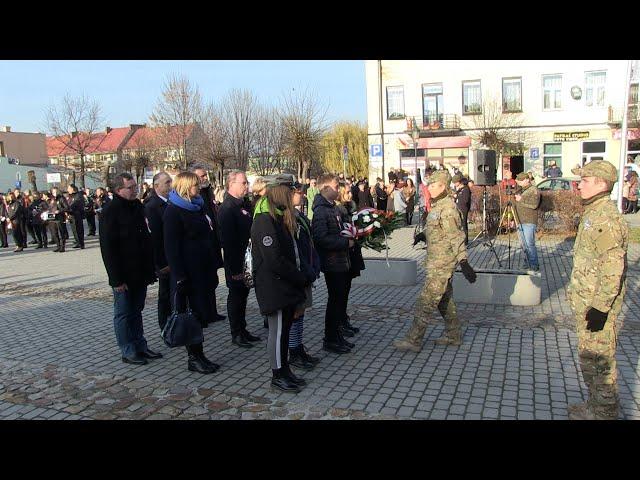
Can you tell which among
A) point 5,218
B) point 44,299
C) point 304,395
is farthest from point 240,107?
point 304,395

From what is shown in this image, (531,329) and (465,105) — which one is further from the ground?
(465,105)

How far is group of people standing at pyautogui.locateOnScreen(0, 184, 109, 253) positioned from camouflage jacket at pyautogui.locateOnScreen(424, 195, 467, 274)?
1300cm

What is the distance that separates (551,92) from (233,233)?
106 feet

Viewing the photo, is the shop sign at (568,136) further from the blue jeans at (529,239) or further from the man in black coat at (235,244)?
the man in black coat at (235,244)

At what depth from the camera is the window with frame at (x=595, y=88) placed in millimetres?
31630

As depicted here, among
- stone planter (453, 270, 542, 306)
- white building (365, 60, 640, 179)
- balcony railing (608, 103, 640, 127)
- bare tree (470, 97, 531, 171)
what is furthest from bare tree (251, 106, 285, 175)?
stone planter (453, 270, 542, 306)

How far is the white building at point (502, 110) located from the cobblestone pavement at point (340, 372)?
24917 millimetres

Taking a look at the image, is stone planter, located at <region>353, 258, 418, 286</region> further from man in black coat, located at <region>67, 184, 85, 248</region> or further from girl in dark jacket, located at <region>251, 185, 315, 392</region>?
man in black coat, located at <region>67, 184, 85, 248</region>

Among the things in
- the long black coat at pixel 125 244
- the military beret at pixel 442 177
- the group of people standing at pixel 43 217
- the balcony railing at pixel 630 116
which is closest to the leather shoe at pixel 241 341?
the long black coat at pixel 125 244
